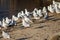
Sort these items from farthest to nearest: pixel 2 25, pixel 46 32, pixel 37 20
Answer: pixel 37 20, pixel 2 25, pixel 46 32

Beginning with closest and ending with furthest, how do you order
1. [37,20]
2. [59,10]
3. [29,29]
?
1. [29,29]
2. [37,20]
3. [59,10]

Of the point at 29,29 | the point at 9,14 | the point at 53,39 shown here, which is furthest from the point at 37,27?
the point at 9,14

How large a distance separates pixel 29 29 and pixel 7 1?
19.4 feet

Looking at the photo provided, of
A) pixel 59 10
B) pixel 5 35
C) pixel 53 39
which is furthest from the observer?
pixel 59 10

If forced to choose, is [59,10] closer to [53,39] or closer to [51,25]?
[51,25]

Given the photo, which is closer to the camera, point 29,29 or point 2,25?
point 29,29

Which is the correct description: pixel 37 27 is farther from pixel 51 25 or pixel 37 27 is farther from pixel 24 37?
pixel 24 37

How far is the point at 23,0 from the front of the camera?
10.6 meters

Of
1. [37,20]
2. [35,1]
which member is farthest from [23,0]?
[37,20]

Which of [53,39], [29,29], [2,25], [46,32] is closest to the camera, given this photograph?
[53,39]

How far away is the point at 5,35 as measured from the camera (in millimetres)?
3717

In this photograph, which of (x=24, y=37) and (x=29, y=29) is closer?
(x=24, y=37)

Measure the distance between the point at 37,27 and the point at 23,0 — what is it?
624cm

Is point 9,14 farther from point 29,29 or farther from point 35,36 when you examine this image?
point 35,36
